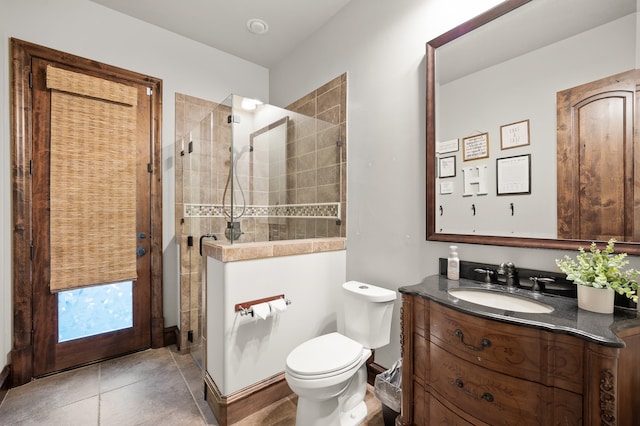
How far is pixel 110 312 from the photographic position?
234cm

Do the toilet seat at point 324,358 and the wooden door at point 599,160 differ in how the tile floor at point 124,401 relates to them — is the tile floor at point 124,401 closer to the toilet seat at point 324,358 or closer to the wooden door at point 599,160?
the toilet seat at point 324,358

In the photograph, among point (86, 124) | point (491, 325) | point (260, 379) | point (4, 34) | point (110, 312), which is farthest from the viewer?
point (110, 312)

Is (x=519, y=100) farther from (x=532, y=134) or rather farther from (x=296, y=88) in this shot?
(x=296, y=88)

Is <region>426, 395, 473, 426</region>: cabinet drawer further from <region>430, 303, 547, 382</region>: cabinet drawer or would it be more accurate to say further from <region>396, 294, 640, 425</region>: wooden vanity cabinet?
<region>430, 303, 547, 382</region>: cabinet drawer

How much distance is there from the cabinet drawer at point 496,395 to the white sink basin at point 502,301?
300 mm

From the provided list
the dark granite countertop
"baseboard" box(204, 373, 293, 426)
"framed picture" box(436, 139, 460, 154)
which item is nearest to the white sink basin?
the dark granite countertop

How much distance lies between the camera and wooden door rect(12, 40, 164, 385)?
1.96 m

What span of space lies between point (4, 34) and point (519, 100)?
10.7 feet

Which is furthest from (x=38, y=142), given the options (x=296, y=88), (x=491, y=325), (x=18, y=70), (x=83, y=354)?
(x=491, y=325)

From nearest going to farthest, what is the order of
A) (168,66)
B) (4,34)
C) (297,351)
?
(297,351), (4,34), (168,66)

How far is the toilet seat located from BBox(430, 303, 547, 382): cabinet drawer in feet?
1.69

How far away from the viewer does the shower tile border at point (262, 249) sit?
1635 millimetres

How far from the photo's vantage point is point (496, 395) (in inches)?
38.4

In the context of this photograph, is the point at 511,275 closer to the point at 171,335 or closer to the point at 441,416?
the point at 441,416
